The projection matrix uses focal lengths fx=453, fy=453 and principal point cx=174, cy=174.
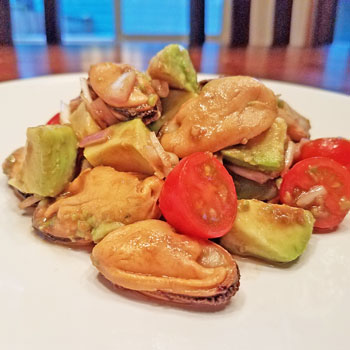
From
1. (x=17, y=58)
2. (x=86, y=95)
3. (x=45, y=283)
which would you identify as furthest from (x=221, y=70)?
(x=45, y=283)

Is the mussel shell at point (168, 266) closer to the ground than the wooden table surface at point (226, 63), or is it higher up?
higher up

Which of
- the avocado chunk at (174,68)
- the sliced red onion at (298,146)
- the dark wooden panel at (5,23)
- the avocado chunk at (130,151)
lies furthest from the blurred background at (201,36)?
the avocado chunk at (130,151)

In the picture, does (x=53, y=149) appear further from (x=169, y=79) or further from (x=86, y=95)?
(x=169, y=79)

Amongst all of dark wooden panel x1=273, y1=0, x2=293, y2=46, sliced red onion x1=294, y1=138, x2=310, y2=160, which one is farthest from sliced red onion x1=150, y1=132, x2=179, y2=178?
dark wooden panel x1=273, y1=0, x2=293, y2=46

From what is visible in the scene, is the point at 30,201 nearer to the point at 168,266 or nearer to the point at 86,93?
the point at 86,93

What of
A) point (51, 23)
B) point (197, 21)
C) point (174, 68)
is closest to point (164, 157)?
point (174, 68)

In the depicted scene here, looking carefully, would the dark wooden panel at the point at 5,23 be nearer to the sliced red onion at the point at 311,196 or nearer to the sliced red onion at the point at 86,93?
the sliced red onion at the point at 86,93
